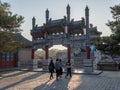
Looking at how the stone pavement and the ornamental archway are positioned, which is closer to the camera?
the stone pavement

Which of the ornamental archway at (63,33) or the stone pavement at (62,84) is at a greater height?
the ornamental archway at (63,33)

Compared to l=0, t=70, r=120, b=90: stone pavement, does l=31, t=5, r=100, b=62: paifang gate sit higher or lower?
higher

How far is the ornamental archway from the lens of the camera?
26392mm

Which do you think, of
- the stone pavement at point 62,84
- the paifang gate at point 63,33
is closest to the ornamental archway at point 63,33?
the paifang gate at point 63,33

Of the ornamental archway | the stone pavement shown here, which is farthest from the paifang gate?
the stone pavement

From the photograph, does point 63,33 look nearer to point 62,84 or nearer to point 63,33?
point 63,33

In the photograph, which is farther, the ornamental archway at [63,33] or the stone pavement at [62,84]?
the ornamental archway at [63,33]

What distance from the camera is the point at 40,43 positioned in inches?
1211

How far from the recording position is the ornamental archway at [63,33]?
86.6 ft

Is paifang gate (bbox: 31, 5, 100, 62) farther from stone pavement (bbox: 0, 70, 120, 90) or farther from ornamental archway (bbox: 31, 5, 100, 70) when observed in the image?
stone pavement (bbox: 0, 70, 120, 90)

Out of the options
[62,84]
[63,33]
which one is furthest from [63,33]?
[62,84]

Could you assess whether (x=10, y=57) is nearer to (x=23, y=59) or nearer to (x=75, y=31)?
(x=23, y=59)

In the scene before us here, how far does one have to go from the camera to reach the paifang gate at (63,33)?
2639cm

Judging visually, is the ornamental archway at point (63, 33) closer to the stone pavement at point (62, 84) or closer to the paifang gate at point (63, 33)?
the paifang gate at point (63, 33)
